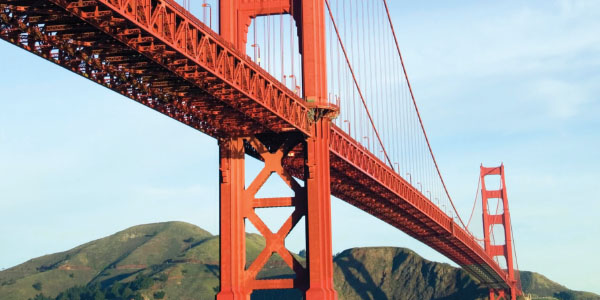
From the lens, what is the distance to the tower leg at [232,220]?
46281 mm

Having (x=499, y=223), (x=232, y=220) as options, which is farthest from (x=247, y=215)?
(x=499, y=223)

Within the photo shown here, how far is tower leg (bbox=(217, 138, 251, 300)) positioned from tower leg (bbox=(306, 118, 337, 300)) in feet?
10.8

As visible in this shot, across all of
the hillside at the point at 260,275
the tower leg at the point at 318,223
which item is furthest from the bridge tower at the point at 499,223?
the tower leg at the point at 318,223

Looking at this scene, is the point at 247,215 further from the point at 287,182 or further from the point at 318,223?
the point at 318,223

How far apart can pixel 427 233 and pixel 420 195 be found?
1197cm

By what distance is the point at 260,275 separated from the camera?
138250 mm

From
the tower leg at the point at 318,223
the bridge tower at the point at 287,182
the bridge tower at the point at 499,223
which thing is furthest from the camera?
the bridge tower at the point at 499,223

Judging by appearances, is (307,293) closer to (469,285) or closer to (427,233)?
(427,233)

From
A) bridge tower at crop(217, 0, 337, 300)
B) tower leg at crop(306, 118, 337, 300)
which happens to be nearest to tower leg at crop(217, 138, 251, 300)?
bridge tower at crop(217, 0, 337, 300)

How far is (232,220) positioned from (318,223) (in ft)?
13.3

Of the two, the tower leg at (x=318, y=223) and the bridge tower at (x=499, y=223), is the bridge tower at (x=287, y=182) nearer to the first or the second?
the tower leg at (x=318, y=223)

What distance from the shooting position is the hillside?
13300cm

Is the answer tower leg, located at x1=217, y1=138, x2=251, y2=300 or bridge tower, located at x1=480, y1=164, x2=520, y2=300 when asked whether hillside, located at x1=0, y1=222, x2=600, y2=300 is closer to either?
bridge tower, located at x1=480, y1=164, x2=520, y2=300

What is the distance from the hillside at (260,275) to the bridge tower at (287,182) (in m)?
77.3
